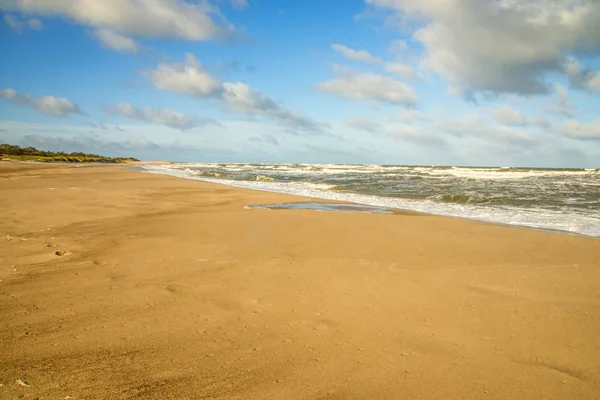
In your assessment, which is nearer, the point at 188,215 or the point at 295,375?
the point at 295,375

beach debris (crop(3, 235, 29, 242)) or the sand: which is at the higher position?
the sand

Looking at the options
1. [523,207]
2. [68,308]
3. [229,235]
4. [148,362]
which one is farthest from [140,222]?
[523,207]

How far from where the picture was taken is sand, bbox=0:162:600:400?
2.98m

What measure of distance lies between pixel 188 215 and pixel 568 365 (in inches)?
409

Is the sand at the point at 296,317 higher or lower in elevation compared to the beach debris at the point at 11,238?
higher

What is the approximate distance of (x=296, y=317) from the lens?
4.19 meters

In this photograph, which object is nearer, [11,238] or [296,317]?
[296,317]

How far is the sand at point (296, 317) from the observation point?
9.78ft

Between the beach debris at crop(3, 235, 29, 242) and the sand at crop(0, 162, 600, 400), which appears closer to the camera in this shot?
the sand at crop(0, 162, 600, 400)

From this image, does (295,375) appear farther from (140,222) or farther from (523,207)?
(523,207)

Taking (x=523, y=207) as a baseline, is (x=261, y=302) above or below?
below

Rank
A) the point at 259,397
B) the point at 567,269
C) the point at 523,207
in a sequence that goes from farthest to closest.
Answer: the point at 523,207 < the point at 567,269 < the point at 259,397

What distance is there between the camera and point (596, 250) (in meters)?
7.51

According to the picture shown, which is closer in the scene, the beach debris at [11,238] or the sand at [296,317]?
the sand at [296,317]
